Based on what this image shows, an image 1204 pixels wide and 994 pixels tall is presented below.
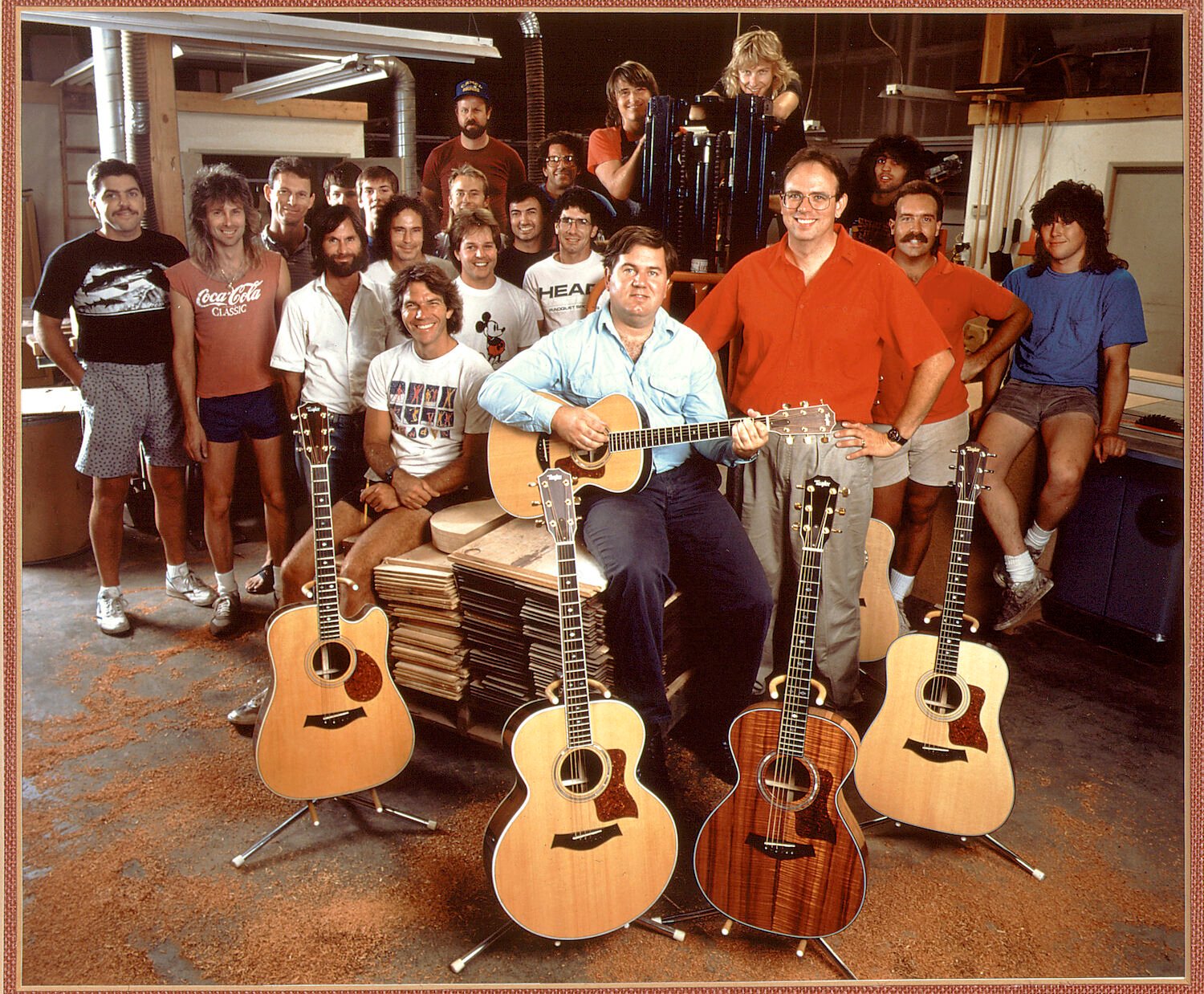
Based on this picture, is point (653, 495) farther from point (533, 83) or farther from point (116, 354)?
point (116, 354)

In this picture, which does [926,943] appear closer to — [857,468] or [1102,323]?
[857,468]

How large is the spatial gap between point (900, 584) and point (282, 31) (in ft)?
8.70

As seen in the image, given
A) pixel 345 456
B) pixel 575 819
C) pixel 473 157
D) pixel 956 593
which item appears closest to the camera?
pixel 575 819

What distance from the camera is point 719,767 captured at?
3.05 metres

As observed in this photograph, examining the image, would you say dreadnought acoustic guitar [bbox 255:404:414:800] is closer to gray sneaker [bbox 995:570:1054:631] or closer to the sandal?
the sandal

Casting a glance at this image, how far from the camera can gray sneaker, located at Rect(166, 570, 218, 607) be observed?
11.5ft

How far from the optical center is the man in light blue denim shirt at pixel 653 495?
9.04 feet

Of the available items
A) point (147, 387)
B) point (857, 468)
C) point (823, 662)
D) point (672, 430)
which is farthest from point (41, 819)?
point (857, 468)

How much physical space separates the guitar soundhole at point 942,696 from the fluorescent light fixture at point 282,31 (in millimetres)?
2237

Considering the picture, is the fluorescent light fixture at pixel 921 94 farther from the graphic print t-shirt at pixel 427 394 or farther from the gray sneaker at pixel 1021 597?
the gray sneaker at pixel 1021 597

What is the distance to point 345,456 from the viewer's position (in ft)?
10.8

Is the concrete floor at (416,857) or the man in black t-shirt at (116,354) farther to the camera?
the man in black t-shirt at (116,354)

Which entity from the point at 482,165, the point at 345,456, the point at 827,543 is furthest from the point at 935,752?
the point at 482,165

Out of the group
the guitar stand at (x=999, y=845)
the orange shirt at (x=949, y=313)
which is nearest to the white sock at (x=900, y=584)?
the orange shirt at (x=949, y=313)
